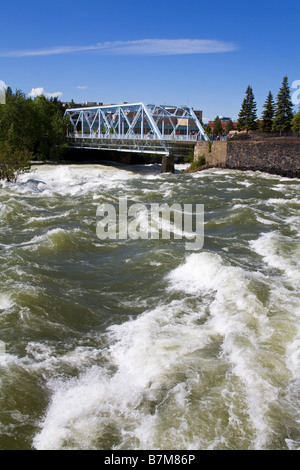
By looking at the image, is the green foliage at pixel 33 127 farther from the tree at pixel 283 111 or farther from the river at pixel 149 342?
the river at pixel 149 342

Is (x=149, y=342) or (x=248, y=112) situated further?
(x=248, y=112)

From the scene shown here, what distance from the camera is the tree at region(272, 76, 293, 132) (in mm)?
58719

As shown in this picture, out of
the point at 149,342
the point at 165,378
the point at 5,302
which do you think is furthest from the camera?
the point at 5,302

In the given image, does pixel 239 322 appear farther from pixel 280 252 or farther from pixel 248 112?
pixel 248 112

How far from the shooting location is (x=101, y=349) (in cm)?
782

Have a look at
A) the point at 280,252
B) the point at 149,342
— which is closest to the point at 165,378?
the point at 149,342

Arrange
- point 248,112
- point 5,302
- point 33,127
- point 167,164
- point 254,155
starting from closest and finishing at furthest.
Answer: point 5,302
point 254,155
point 167,164
point 33,127
point 248,112

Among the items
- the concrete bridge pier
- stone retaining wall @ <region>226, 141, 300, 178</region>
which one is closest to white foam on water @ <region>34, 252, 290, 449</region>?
stone retaining wall @ <region>226, 141, 300, 178</region>

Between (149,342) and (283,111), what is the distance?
191 feet

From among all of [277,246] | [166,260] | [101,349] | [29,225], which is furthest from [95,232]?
[101,349]

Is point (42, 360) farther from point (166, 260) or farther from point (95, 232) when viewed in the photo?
point (95, 232)

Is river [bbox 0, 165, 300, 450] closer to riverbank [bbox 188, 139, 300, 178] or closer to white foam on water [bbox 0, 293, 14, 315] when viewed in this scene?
white foam on water [bbox 0, 293, 14, 315]

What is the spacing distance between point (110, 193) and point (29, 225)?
33.5 ft

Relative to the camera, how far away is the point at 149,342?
7.86 metres
